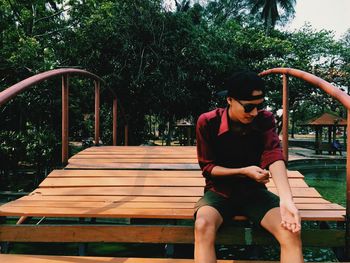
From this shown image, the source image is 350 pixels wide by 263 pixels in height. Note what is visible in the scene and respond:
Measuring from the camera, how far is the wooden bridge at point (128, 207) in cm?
192

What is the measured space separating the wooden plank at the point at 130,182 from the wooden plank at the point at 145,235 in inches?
31.8

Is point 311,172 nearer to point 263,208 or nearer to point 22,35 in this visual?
point 22,35

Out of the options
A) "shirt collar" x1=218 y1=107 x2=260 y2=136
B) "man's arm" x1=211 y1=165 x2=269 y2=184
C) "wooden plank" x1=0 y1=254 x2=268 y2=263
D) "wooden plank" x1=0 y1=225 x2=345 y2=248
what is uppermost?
"shirt collar" x1=218 y1=107 x2=260 y2=136

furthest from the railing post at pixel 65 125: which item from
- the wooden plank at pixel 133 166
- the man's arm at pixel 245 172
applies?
the man's arm at pixel 245 172

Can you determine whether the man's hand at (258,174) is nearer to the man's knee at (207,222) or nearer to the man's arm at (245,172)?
the man's arm at (245,172)

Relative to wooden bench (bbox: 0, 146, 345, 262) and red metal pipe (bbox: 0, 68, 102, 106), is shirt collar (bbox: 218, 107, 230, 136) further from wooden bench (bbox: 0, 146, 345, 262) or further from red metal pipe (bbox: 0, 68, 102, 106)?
red metal pipe (bbox: 0, 68, 102, 106)

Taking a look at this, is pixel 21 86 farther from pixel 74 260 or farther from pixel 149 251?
pixel 149 251

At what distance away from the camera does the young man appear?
5.36 feet

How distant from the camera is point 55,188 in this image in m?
2.71

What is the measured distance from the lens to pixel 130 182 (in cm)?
288

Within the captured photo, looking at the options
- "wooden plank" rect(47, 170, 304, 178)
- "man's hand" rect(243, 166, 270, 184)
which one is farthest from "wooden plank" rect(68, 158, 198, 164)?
"man's hand" rect(243, 166, 270, 184)

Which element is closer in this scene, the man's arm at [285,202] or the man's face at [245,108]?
the man's arm at [285,202]

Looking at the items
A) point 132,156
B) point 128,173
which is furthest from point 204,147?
point 132,156

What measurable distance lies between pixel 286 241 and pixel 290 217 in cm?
11
